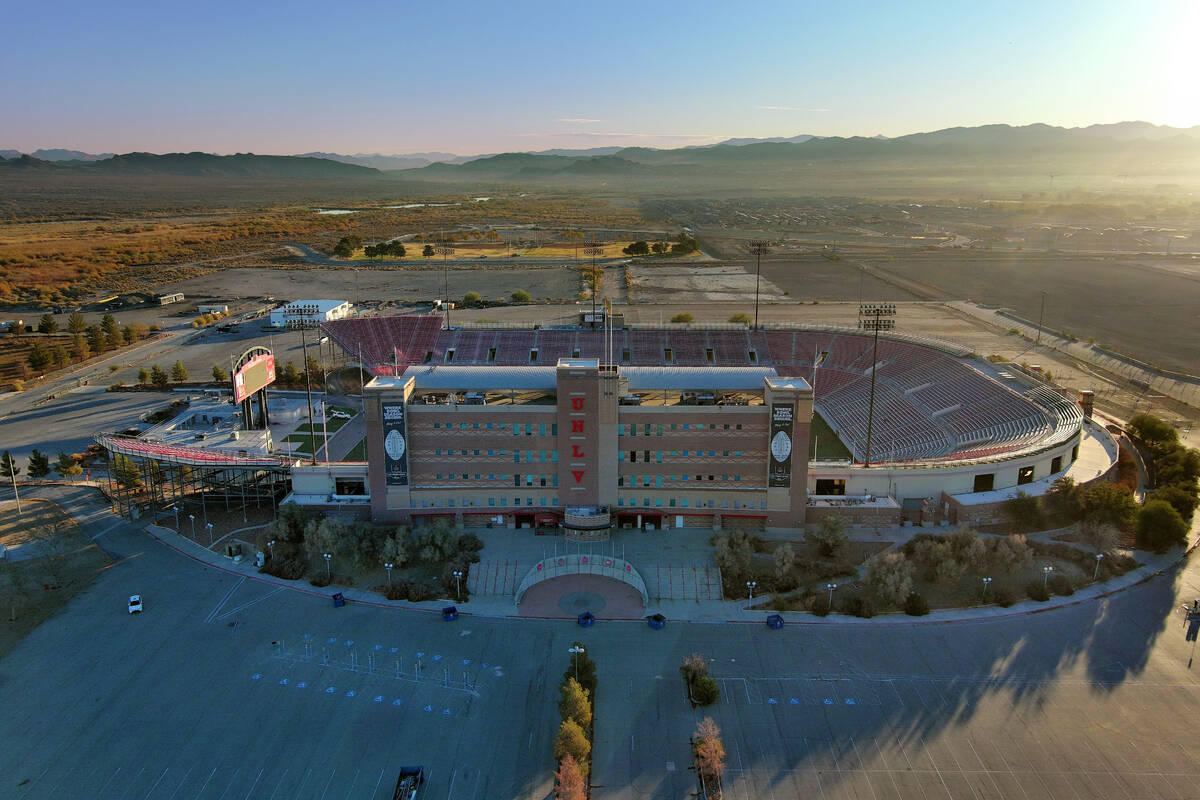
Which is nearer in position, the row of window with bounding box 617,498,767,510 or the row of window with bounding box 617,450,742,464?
the row of window with bounding box 617,450,742,464

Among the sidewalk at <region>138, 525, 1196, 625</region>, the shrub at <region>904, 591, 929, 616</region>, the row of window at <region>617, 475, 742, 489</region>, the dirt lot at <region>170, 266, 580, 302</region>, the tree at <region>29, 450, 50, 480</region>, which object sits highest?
the dirt lot at <region>170, 266, 580, 302</region>

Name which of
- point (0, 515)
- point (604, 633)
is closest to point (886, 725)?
point (604, 633)

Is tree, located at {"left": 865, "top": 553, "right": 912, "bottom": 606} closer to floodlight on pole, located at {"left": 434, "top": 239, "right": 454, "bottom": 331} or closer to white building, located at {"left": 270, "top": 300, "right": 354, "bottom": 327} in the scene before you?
white building, located at {"left": 270, "top": 300, "right": 354, "bottom": 327}

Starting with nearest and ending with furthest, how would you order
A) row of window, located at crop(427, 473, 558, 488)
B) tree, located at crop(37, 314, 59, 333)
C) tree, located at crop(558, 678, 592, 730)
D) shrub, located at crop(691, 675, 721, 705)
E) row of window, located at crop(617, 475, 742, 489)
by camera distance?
tree, located at crop(558, 678, 592, 730) < shrub, located at crop(691, 675, 721, 705) < row of window, located at crop(427, 473, 558, 488) < row of window, located at crop(617, 475, 742, 489) < tree, located at crop(37, 314, 59, 333)

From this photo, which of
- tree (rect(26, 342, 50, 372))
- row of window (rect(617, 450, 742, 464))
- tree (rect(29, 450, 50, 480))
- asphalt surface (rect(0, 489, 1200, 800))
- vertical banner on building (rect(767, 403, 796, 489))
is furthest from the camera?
tree (rect(26, 342, 50, 372))

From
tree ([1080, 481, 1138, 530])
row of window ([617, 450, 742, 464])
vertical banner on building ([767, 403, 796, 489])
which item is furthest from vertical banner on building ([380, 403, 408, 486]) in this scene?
tree ([1080, 481, 1138, 530])

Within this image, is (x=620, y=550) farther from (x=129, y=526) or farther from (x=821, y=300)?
(x=821, y=300)

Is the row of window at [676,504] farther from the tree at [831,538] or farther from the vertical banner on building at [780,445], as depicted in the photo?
the tree at [831,538]

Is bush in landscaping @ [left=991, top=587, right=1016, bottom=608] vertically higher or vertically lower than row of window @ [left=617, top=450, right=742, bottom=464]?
lower
